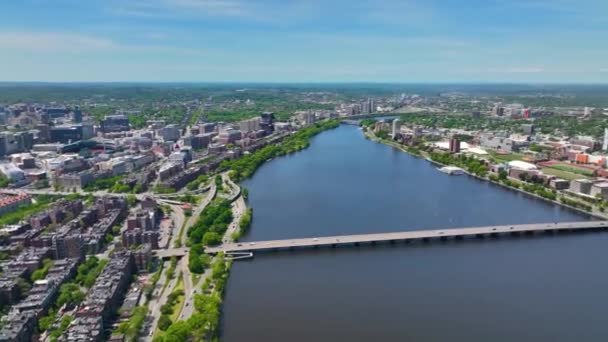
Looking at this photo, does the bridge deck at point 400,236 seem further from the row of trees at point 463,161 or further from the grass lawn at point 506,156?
the grass lawn at point 506,156

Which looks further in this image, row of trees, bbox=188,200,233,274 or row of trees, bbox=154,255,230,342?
row of trees, bbox=188,200,233,274

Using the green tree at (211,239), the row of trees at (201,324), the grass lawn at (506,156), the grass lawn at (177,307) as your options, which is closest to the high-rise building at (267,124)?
the grass lawn at (506,156)

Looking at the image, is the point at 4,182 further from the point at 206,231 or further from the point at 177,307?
the point at 177,307

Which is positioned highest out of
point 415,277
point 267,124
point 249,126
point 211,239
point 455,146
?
point 267,124

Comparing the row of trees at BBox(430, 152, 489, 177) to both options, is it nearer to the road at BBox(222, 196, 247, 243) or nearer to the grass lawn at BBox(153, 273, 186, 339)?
the road at BBox(222, 196, 247, 243)

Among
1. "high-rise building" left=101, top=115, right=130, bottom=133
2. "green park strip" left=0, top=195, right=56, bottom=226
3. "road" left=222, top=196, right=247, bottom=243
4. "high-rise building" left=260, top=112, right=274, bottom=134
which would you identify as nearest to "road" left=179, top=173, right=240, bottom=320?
"road" left=222, top=196, right=247, bottom=243

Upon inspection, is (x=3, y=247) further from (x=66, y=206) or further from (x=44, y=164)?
(x=44, y=164)

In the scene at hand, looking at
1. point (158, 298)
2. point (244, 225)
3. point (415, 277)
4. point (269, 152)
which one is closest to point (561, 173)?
point (415, 277)
